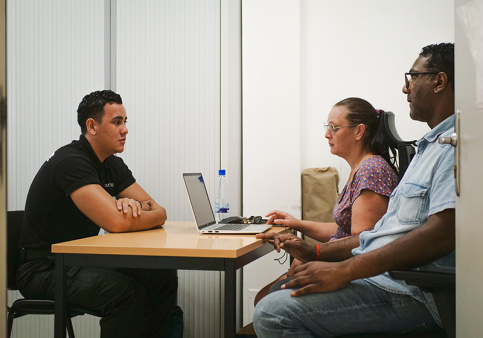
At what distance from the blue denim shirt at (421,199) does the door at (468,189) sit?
12cm

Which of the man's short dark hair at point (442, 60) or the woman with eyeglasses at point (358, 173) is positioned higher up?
the man's short dark hair at point (442, 60)

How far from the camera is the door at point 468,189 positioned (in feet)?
4.07

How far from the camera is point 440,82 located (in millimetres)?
1758

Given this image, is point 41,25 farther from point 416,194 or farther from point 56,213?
point 416,194

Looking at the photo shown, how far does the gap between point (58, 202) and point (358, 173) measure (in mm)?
1379

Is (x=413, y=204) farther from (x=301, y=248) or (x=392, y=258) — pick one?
(x=301, y=248)

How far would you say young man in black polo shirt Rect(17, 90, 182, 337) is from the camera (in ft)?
7.00

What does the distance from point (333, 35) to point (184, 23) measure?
98 centimetres

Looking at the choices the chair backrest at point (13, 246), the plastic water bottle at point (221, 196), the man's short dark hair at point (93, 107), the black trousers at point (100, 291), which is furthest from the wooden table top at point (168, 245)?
the plastic water bottle at point (221, 196)

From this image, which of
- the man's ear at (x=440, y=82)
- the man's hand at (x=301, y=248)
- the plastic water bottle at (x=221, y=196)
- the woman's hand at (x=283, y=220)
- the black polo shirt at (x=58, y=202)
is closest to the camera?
the man's ear at (x=440, y=82)

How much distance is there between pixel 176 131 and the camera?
3.27 m

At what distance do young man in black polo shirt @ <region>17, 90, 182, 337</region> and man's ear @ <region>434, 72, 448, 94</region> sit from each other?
1.35 meters

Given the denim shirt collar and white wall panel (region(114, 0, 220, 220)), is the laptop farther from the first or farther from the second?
the denim shirt collar

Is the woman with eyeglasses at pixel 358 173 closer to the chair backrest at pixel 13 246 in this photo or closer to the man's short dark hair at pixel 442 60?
the man's short dark hair at pixel 442 60
